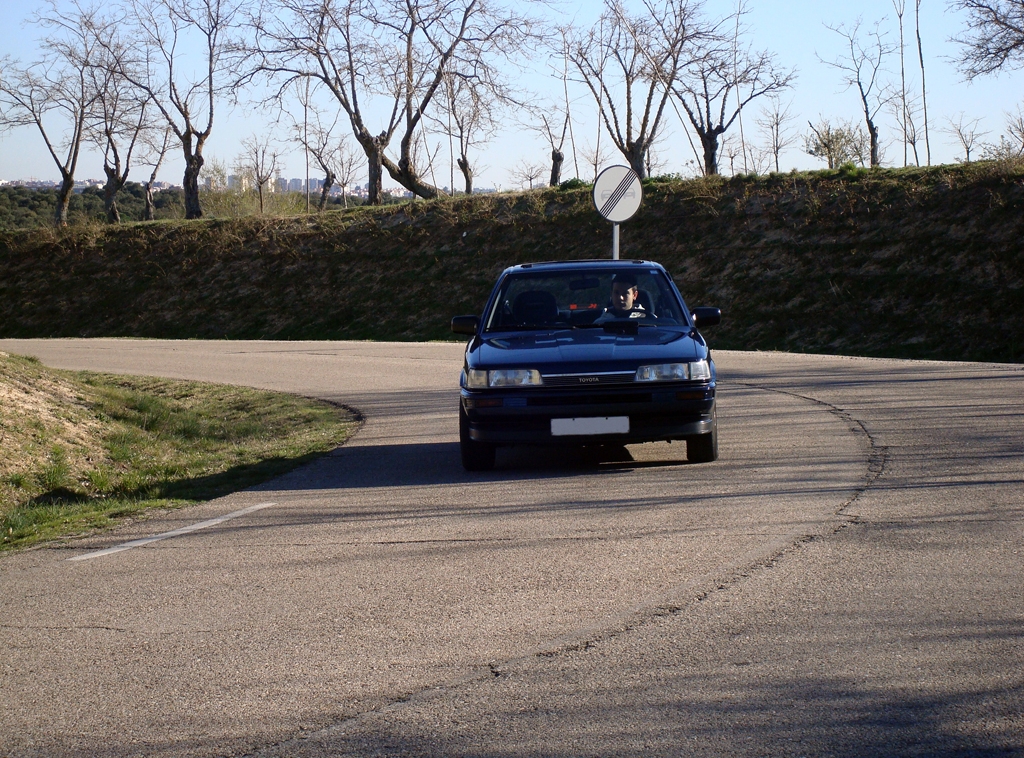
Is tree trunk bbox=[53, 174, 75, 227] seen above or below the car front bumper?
above

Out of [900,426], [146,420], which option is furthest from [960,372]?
[146,420]

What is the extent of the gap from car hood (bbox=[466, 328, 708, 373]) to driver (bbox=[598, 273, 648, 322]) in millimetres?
286

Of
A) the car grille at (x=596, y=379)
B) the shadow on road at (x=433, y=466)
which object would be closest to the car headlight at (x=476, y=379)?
the car grille at (x=596, y=379)

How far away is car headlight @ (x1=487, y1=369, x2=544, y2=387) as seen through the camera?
26.2 feet

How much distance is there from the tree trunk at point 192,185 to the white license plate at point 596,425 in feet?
144

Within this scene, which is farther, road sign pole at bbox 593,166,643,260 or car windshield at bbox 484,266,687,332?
road sign pole at bbox 593,166,643,260

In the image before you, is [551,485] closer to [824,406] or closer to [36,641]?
[36,641]

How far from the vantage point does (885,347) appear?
23.1m

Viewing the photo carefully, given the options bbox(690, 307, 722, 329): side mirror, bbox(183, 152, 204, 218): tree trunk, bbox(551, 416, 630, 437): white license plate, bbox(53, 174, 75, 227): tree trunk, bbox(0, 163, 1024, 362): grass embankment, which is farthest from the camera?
bbox(53, 174, 75, 227): tree trunk

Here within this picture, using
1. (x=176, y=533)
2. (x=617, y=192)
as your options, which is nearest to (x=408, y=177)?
(x=617, y=192)

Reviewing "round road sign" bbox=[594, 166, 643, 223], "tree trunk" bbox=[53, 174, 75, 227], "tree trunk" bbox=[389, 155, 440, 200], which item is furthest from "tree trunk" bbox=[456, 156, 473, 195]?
"round road sign" bbox=[594, 166, 643, 223]

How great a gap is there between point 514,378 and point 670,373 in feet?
3.74

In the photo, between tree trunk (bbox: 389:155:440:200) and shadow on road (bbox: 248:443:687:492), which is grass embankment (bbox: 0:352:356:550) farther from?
tree trunk (bbox: 389:155:440:200)

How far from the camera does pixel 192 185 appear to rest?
4941 centimetres
